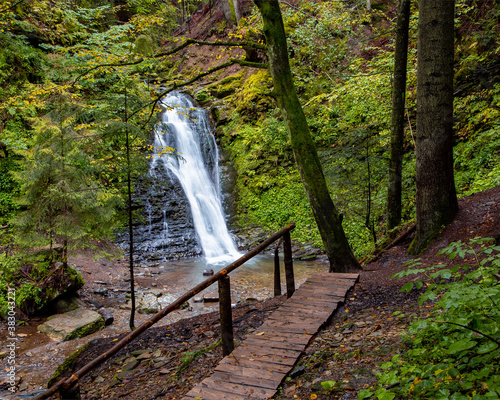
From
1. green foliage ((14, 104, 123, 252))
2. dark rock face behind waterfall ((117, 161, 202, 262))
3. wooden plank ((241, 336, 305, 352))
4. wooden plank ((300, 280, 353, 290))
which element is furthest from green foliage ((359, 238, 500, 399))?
dark rock face behind waterfall ((117, 161, 202, 262))

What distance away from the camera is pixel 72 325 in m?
7.08

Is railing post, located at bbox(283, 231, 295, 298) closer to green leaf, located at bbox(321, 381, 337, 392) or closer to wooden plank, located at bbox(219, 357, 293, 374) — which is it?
wooden plank, located at bbox(219, 357, 293, 374)

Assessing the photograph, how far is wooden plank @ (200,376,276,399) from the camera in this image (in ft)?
8.94

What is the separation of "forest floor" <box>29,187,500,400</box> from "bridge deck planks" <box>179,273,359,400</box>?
103mm

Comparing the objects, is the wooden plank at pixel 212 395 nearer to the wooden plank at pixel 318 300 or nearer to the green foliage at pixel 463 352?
the green foliage at pixel 463 352

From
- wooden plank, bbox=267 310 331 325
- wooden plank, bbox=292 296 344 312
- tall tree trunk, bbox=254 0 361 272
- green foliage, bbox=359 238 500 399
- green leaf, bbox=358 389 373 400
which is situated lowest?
wooden plank, bbox=267 310 331 325

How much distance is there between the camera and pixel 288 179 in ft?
49.9

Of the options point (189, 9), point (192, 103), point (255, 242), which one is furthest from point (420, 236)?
point (189, 9)

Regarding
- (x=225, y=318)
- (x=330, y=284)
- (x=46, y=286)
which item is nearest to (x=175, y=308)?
(x=225, y=318)

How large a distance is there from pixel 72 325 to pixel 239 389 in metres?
5.71

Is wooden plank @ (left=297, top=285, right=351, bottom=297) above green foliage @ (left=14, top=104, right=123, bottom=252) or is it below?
below

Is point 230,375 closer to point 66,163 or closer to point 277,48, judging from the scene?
point 277,48

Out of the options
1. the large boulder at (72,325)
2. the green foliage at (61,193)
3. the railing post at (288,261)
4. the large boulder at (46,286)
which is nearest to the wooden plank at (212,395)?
the railing post at (288,261)

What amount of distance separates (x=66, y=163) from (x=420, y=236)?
25.4 feet
